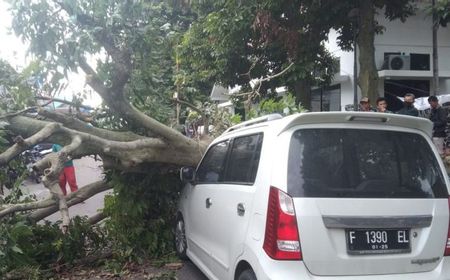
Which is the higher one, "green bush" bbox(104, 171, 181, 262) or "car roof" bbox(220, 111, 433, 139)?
"car roof" bbox(220, 111, 433, 139)

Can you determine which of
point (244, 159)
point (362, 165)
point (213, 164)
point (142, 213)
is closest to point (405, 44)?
point (142, 213)

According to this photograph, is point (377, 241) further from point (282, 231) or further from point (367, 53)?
point (367, 53)

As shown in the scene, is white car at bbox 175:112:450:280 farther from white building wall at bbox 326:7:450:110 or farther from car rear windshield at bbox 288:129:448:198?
white building wall at bbox 326:7:450:110

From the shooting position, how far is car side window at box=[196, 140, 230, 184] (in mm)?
4761

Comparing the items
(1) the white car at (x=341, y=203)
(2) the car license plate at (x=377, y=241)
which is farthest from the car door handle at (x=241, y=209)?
(2) the car license plate at (x=377, y=241)

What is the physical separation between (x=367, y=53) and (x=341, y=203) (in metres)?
7.50

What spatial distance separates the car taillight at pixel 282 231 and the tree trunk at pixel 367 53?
7253mm

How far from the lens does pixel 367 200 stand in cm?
330

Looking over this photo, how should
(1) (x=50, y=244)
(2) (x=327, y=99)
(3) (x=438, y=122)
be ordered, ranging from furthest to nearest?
(2) (x=327, y=99)
(3) (x=438, y=122)
(1) (x=50, y=244)

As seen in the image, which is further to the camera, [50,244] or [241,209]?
[50,244]

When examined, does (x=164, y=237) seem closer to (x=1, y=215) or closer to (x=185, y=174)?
(x=185, y=174)

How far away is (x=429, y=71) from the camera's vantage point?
54.2 feet

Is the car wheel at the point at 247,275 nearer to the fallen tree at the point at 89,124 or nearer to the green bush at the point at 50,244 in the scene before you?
the fallen tree at the point at 89,124

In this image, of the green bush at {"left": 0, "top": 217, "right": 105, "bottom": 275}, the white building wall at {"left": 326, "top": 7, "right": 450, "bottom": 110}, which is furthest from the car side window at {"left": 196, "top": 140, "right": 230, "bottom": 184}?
the white building wall at {"left": 326, "top": 7, "right": 450, "bottom": 110}
